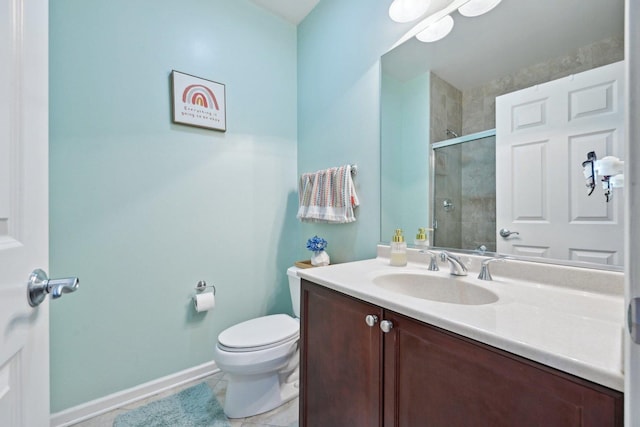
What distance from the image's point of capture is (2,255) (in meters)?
0.42

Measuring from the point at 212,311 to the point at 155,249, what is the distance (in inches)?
21.0

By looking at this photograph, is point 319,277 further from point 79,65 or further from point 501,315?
point 79,65

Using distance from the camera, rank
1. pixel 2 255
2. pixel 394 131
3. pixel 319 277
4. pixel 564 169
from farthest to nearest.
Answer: pixel 394 131
pixel 319 277
pixel 564 169
pixel 2 255

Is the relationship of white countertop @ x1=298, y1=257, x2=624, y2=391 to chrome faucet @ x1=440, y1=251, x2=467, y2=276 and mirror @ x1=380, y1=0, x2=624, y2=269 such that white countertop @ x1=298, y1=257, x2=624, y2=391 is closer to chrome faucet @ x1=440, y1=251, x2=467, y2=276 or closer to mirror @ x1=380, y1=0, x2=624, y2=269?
chrome faucet @ x1=440, y1=251, x2=467, y2=276

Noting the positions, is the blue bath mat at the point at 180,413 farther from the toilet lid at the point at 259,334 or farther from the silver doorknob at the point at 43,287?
the silver doorknob at the point at 43,287

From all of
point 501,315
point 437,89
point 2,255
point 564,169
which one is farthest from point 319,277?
point 437,89

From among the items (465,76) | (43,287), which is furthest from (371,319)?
(465,76)

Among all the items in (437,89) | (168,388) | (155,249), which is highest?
(437,89)

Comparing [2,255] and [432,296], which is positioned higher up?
[2,255]

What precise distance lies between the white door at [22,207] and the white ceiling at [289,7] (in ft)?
5.47

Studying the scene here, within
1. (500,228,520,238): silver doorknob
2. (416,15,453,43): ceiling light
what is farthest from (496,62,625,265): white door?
(416,15,453,43): ceiling light

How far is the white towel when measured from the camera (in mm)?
1588

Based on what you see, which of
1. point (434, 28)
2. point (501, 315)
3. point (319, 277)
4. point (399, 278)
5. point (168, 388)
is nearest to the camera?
point (501, 315)

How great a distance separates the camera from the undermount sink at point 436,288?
925mm
